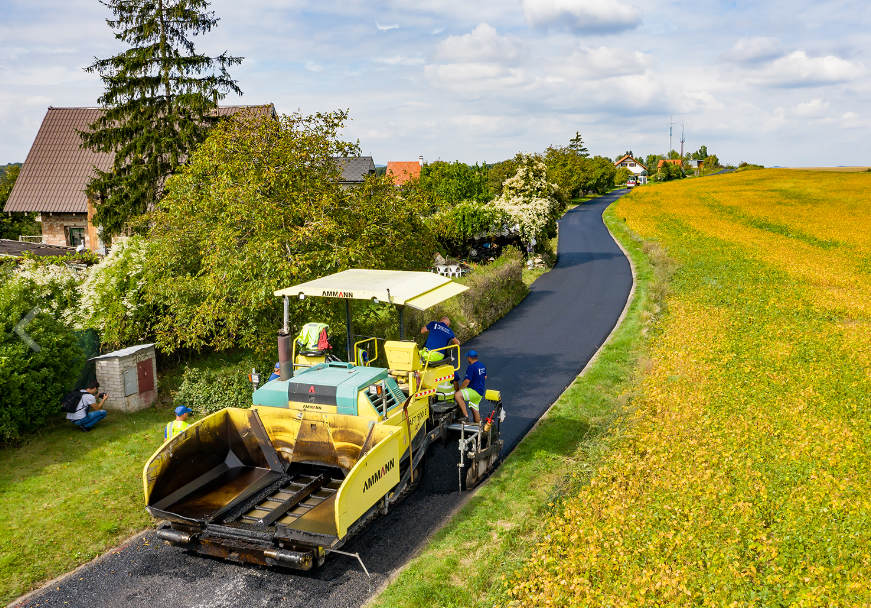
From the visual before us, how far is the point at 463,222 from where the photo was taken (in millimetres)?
30844

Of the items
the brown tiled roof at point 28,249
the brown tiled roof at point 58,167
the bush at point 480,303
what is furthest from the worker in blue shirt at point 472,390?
the brown tiled roof at point 58,167

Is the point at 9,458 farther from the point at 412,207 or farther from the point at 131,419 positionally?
the point at 412,207

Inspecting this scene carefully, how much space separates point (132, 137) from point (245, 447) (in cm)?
1565

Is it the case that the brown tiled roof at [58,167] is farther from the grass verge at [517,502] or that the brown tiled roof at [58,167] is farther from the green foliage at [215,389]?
the grass verge at [517,502]

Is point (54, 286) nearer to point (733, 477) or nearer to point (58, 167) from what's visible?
point (733, 477)

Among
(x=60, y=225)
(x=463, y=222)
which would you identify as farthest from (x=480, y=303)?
(x=60, y=225)

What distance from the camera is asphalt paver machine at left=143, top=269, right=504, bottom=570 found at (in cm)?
755

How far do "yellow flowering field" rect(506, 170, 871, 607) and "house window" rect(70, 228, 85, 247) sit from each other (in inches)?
1055

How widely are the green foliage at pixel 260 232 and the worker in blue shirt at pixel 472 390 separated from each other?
3.49 m

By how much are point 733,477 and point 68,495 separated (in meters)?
10.1

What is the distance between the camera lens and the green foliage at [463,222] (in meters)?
30.6

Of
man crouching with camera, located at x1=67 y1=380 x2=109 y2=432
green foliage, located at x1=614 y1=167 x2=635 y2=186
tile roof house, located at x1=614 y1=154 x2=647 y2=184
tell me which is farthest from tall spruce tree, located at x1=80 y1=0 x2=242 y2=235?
tile roof house, located at x1=614 y1=154 x2=647 y2=184

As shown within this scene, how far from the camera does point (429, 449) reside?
10531 mm

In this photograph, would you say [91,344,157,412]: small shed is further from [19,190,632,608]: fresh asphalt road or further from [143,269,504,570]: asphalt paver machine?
[19,190,632,608]: fresh asphalt road
